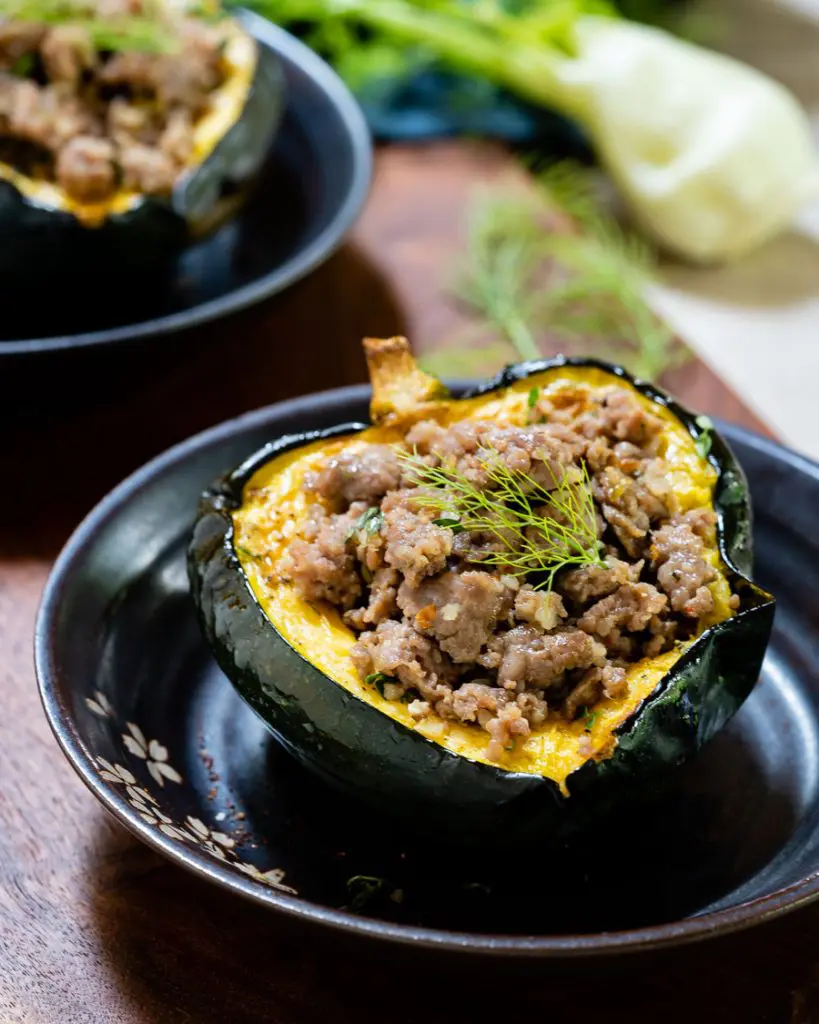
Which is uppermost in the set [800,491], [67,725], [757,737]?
[800,491]

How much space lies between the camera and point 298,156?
3.32 meters

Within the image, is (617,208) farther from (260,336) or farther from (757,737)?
(757,737)

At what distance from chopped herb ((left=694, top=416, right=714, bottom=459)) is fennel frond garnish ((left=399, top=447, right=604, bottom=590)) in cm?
21

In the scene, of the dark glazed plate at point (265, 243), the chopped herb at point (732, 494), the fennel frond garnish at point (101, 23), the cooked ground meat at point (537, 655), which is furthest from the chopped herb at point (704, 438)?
the fennel frond garnish at point (101, 23)

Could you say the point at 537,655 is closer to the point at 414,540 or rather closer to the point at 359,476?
the point at 414,540

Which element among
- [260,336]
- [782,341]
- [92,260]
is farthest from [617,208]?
[92,260]

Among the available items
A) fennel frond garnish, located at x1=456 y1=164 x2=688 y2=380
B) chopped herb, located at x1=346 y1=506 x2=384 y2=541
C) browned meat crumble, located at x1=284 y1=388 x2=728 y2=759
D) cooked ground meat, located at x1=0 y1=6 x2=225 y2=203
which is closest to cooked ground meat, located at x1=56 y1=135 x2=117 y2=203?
cooked ground meat, located at x1=0 y1=6 x2=225 y2=203

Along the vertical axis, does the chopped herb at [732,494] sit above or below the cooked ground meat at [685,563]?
above

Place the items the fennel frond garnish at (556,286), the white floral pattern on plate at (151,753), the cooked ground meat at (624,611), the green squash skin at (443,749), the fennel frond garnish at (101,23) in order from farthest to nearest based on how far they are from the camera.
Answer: the fennel frond garnish at (556,286) < the fennel frond garnish at (101,23) < the white floral pattern on plate at (151,753) < the cooked ground meat at (624,611) < the green squash skin at (443,749)

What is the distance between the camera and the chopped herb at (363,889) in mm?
1625

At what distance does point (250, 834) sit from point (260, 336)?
1455 millimetres

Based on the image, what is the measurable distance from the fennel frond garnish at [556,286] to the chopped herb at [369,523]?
1.19 meters

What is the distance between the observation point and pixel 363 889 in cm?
164

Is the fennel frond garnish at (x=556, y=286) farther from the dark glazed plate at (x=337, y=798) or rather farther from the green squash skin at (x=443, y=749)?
the green squash skin at (x=443, y=749)
